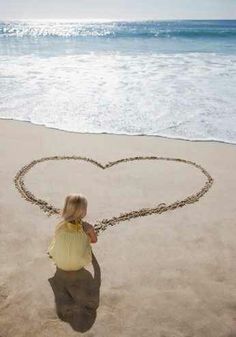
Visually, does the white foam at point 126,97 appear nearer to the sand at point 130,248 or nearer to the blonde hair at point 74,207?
the sand at point 130,248

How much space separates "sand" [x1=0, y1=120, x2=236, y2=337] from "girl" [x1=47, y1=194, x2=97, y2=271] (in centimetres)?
18

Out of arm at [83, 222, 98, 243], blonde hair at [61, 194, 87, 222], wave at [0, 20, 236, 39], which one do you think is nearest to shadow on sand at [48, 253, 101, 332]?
arm at [83, 222, 98, 243]

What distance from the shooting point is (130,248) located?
15.1 feet

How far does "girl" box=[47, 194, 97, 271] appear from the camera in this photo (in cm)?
392

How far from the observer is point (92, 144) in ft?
25.0

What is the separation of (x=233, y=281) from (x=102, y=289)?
1.38m

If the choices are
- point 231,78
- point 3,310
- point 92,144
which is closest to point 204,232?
point 3,310

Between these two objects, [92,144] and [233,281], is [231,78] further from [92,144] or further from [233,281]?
[233,281]

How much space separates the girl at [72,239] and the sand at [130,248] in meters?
0.18

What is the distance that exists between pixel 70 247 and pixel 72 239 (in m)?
0.09

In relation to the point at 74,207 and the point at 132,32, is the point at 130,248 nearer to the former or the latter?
the point at 74,207

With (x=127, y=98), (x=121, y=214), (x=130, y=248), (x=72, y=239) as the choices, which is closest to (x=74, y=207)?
(x=72, y=239)

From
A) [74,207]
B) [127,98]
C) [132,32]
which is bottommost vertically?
[132,32]

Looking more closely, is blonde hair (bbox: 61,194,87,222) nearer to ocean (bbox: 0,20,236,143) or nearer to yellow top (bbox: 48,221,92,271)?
yellow top (bbox: 48,221,92,271)
